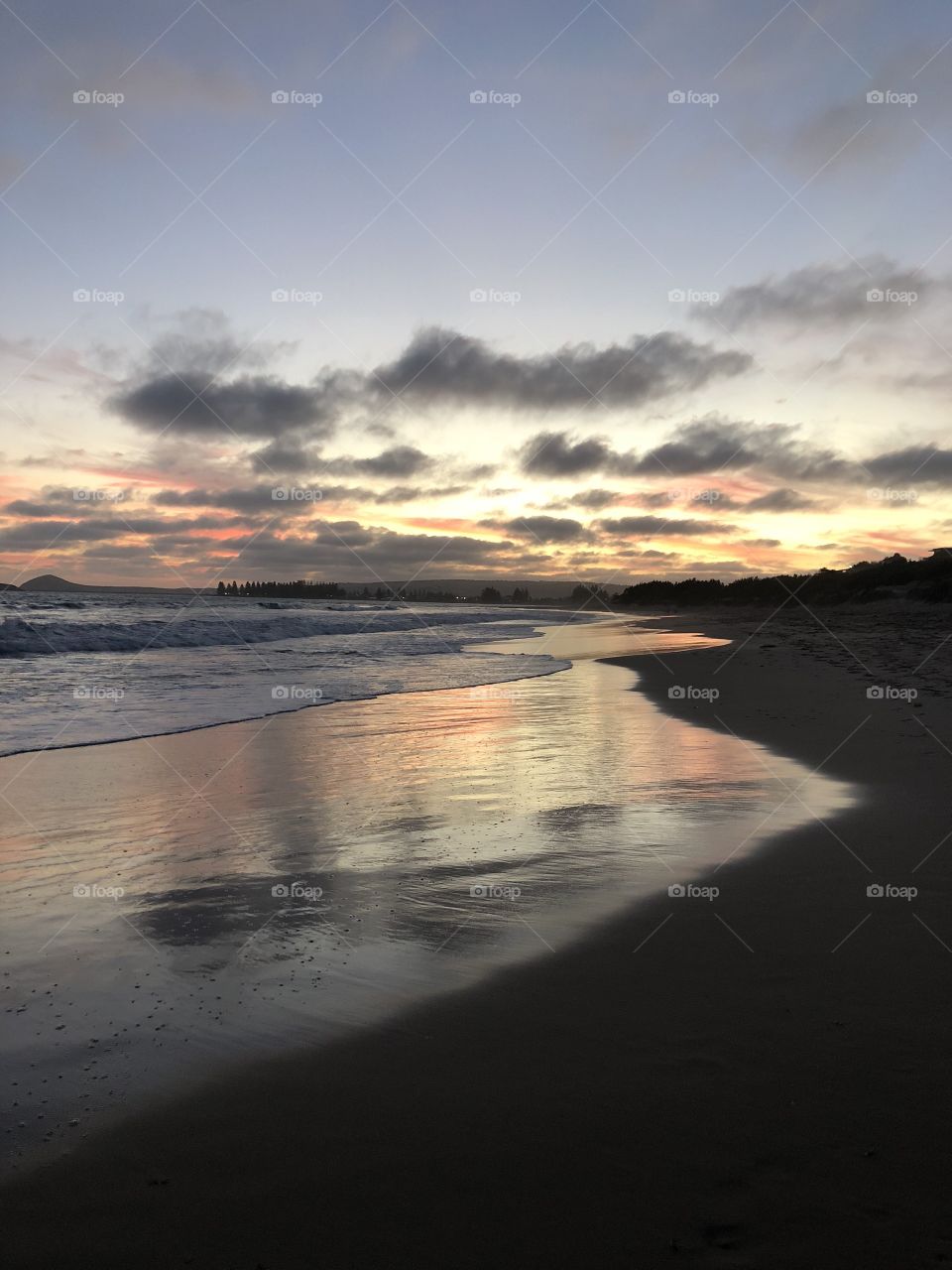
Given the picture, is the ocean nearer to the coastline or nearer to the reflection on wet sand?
the reflection on wet sand

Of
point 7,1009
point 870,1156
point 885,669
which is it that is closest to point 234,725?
point 7,1009

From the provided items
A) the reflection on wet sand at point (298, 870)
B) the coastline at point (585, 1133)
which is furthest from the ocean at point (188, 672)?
the coastline at point (585, 1133)

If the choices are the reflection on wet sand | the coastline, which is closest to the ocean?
the reflection on wet sand

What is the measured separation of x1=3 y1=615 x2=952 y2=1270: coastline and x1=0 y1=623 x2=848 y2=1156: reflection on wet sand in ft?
1.23

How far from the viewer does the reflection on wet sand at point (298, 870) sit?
13.1 feet

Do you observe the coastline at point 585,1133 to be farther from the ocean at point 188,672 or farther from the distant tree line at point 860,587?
the distant tree line at point 860,587

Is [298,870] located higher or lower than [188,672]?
lower

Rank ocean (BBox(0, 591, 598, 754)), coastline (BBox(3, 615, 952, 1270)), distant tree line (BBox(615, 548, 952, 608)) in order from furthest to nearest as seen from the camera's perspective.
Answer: distant tree line (BBox(615, 548, 952, 608))
ocean (BBox(0, 591, 598, 754))
coastline (BBox(3, 615, 952, 1270))

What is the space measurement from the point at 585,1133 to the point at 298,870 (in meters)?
3.62

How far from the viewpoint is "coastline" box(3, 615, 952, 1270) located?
2648mm

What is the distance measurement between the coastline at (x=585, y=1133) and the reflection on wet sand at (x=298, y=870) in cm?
38

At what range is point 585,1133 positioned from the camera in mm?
3104

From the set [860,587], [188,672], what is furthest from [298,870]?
[860,587]

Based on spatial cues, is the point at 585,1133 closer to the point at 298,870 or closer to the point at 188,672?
the point at 298,870
